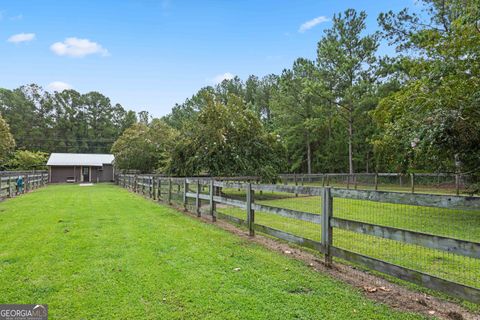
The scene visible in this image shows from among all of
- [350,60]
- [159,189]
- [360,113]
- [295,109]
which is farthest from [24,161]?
[360,113]

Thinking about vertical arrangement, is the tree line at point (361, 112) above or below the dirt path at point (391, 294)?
above

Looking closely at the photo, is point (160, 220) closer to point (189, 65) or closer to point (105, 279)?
point (105, 279)

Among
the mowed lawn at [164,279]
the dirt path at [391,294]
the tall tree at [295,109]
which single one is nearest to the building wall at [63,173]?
the tall tree at [295,109]

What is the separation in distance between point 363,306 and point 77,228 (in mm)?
6150

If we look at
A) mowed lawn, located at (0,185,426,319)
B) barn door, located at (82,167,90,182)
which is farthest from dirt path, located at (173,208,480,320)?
barn door, located at (82,167,90,182)

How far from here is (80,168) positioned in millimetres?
37500

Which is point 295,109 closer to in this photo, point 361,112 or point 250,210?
point 361,112

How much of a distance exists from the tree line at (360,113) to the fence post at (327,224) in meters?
5.10

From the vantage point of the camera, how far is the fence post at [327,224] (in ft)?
13.7

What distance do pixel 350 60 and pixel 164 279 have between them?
28.4 meters

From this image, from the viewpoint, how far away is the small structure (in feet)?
118

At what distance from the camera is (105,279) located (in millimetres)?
3725

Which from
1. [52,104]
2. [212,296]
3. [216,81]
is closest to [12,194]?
[212,296]

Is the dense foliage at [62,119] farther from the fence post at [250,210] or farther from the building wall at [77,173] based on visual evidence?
the fence post at [250,210]
